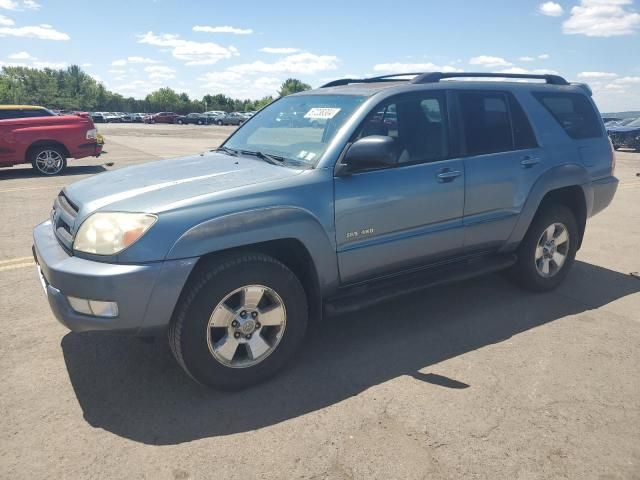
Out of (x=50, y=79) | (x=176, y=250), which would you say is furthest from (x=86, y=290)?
(x=50, y=79)

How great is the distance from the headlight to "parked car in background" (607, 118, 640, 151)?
20.5 metres

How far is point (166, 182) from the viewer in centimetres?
307

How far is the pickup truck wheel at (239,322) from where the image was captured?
8.87ft

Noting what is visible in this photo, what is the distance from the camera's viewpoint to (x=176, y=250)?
258cm

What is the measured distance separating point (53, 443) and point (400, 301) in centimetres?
276

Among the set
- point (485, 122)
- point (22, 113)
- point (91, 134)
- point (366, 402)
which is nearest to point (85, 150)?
point (91, 134)

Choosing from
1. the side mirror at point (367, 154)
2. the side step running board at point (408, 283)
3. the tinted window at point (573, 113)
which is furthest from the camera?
the tinted window at point (573, 113)

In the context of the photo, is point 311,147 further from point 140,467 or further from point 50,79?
point 50,79

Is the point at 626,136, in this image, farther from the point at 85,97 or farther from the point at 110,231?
the point at 85,97

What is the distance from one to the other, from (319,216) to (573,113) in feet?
9.72

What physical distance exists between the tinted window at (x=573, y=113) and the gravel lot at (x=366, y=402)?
5.12 feet

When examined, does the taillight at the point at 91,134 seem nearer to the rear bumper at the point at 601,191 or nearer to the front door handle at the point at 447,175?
the front door handle at the point at 447,175

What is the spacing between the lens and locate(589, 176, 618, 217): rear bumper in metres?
4.62

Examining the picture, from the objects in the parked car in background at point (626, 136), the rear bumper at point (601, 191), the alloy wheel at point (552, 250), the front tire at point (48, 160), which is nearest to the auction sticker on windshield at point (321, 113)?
the alloy wheel at point (552, 250)
